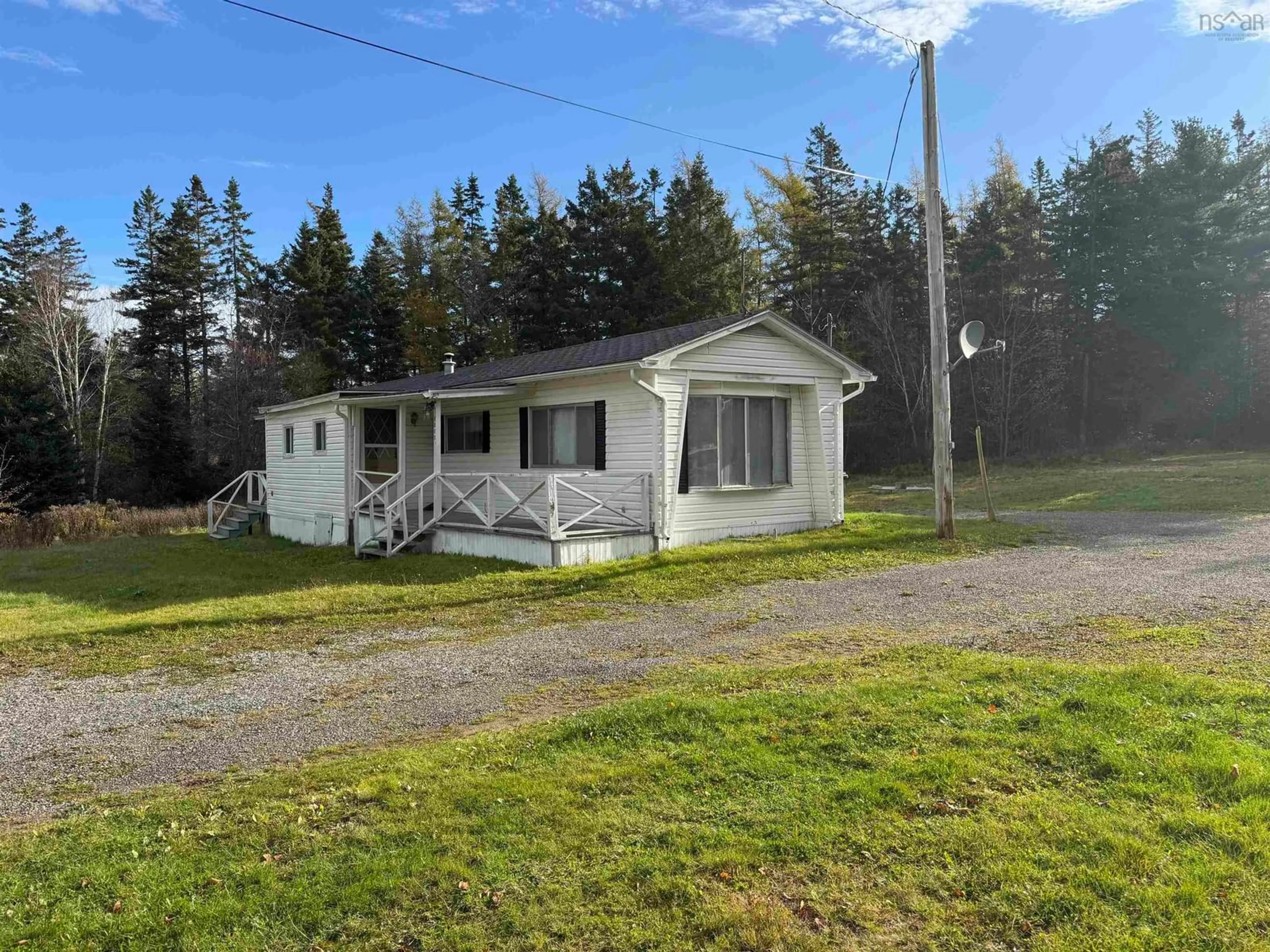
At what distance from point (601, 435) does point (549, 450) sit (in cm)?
140

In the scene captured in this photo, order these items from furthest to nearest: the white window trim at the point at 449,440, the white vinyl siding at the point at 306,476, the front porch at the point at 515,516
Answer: the white vinyl siding at the point at 306,476 < the white window trim at the point at 449,440 < the front porch at the point at 515,516

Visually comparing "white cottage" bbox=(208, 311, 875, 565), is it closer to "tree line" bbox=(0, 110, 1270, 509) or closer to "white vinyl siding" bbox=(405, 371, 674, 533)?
"white vinyl siding" bbox=(405, 371, 674, 533)

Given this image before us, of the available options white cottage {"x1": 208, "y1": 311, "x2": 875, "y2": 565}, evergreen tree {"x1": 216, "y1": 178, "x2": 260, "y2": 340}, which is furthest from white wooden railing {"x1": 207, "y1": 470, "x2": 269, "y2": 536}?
evergreen tree {"x1": 216, "y1": 178, "x2": 260, "y2": 340}

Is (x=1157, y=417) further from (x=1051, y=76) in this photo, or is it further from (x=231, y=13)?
(x=231, y=13)

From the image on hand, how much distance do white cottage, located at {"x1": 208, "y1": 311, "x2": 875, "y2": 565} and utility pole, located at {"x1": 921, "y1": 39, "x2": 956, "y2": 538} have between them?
1.78 m

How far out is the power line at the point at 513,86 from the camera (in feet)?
26.5

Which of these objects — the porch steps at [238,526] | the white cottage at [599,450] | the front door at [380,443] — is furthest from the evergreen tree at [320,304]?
the white cottage at [599,450]

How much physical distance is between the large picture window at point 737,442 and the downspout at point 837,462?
89cm

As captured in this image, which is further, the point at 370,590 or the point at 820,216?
the point at 820,216

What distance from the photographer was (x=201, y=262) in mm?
35312

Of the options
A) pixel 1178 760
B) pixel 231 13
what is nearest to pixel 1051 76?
pixel 231 13

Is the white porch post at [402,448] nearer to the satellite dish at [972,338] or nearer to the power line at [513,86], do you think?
the power line at [513,86]

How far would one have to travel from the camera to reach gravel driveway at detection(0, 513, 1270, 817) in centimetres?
458

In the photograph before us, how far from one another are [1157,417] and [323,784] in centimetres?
3699
